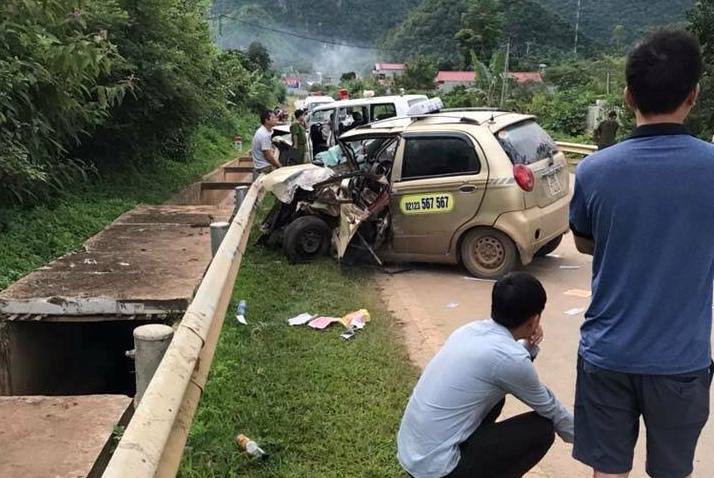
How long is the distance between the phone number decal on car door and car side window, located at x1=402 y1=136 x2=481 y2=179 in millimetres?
234

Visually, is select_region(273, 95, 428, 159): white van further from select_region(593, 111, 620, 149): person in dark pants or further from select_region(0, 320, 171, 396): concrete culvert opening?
select_region(0, 320, 171, 396): concrete culvert opening

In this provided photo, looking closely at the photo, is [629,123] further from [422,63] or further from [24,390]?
[422,63]

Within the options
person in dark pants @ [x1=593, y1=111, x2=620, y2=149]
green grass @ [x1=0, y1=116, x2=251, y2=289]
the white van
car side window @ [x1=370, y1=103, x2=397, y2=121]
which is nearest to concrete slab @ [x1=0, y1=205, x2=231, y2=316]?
green grass @ [x1=0, y1=116, x2=251, y2=289]

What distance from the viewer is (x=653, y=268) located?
87.9 inches

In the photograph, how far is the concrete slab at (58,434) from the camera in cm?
316

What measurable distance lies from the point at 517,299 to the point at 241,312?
139 inches

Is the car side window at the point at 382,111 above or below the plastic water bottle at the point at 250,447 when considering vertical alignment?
above

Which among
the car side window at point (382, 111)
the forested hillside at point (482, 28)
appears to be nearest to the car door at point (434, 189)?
the car side window at point (382, 111)

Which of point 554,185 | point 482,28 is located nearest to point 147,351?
point 554,185

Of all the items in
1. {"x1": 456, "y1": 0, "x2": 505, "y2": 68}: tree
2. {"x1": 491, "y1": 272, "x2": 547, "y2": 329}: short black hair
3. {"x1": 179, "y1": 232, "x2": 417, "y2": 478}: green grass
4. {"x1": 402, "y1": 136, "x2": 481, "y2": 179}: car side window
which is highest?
{"x1": 456, "y1": 0, "x2": 505, "y2": 68}: tree

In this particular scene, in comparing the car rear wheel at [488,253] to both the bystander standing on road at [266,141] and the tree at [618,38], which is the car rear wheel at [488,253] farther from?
the tree at [618,38]

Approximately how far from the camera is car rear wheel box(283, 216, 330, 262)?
26.5ft

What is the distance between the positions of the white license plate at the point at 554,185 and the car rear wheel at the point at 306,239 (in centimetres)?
255

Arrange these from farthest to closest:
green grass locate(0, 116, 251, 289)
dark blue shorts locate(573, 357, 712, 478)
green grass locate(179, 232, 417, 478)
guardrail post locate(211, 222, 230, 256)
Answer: green grass locate(0, 116, 251, 289) → guardrail post locate(211, 222, 230, 256) → green grass locate(179, 232, 417, 478) → dark blue shorts locate(573, 357, 712, 478)
